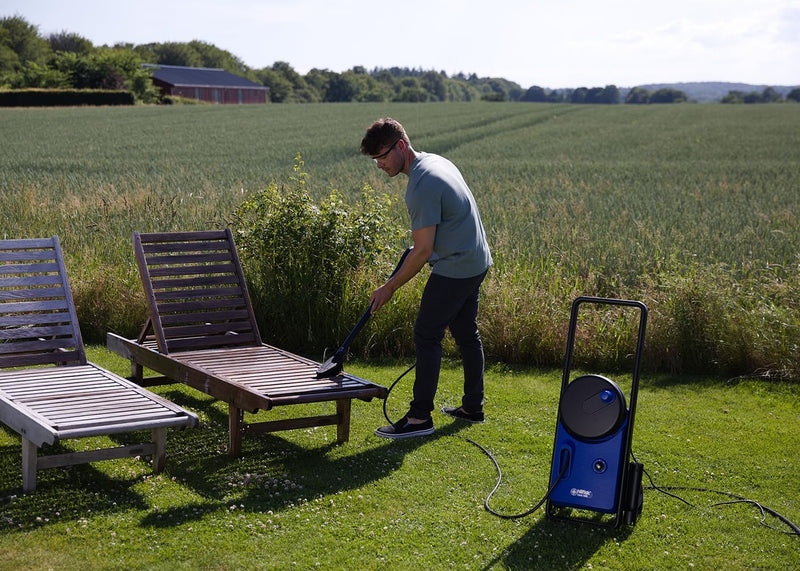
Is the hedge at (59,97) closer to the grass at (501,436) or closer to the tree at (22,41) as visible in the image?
the tree at (22,41)

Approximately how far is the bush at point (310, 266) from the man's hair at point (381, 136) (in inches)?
111

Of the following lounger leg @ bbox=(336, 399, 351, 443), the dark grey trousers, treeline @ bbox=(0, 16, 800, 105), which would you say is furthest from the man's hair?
treeline @ bbox=(0, 16, 800, 105)

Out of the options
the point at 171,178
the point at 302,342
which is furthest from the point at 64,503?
the point at 171,178

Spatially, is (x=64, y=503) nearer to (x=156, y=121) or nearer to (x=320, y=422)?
(x=320, y=422)

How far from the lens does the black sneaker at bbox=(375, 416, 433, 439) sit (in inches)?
226

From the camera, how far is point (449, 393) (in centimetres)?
693

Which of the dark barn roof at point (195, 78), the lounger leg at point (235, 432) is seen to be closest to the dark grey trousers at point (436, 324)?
the lounger leg at point (235, 432)

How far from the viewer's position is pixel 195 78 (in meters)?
95.9

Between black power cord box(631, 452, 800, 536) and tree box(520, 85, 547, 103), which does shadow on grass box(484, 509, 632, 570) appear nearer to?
black power cord box(631, 452, 800, 536)

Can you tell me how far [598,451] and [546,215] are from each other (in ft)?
31.4

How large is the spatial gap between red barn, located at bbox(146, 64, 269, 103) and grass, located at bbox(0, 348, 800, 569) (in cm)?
8809

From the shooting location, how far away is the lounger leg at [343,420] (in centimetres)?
561

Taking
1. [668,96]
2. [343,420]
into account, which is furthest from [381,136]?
[668,96]

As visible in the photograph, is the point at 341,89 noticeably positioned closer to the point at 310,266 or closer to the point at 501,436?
the point at 310,266
